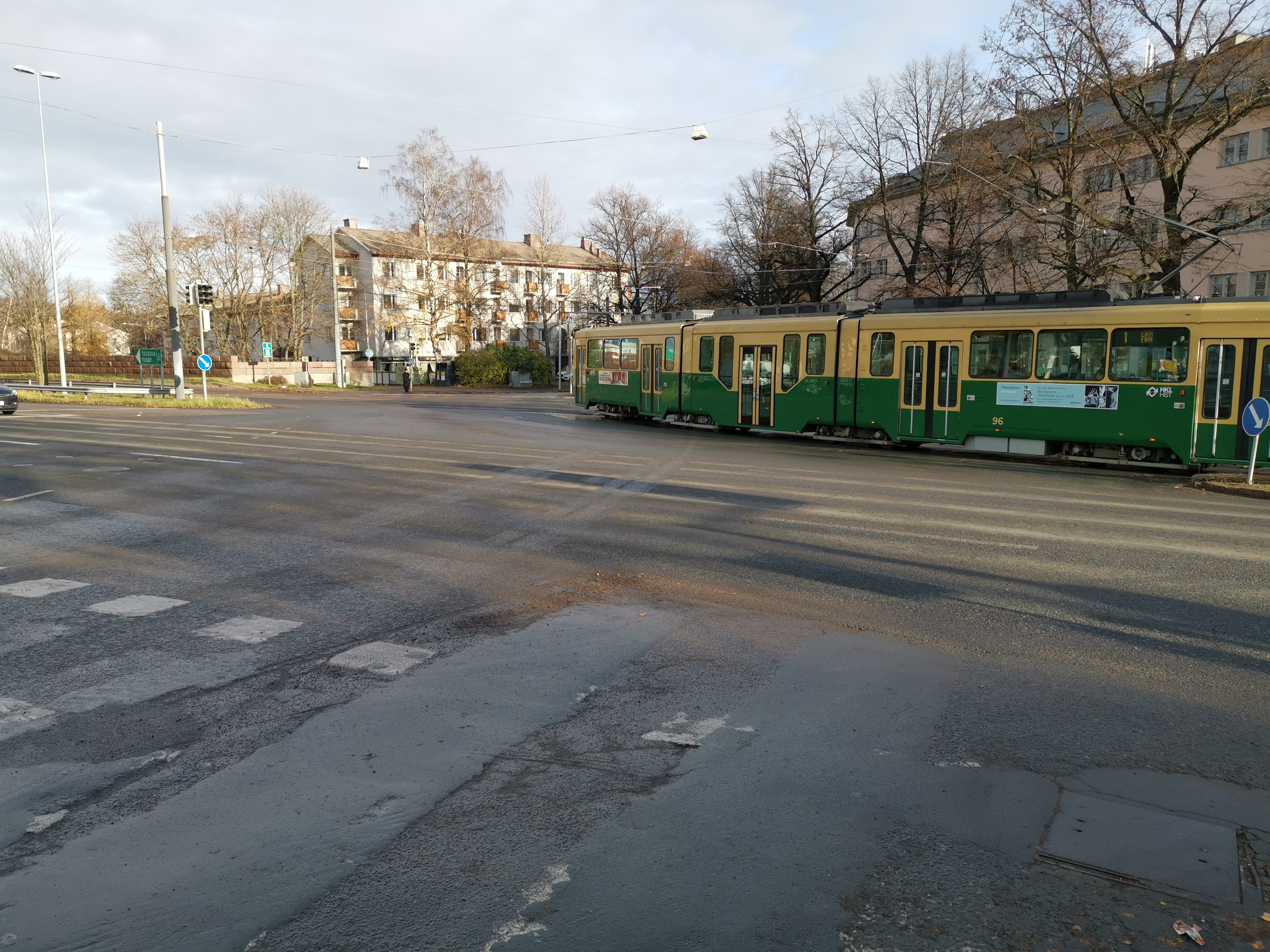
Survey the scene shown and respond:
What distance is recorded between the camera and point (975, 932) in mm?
3012

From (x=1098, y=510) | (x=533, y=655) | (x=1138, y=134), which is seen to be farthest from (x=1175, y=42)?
(x=533, y=655)

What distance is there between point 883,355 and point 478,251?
1827 inches

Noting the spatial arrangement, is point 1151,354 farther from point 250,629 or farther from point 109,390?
point 109,390

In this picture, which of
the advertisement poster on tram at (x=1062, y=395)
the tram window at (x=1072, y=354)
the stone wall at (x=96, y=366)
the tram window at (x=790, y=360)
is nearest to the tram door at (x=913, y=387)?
the advertisement poster on tram at (x=1062, y=395)

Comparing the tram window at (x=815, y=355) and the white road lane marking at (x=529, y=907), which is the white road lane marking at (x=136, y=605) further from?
the tram window at (x=815, y=355)

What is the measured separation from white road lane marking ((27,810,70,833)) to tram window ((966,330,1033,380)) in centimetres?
1840

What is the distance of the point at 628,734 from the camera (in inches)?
183

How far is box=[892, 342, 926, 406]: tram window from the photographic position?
1994 centimetres

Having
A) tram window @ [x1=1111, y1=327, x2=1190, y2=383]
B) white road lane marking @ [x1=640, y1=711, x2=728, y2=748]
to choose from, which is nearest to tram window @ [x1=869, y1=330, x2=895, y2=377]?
tram window @ [x1=1111, y1=327, x2=1190, y2=383]

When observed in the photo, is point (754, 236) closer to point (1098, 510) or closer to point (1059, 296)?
point (1059, 296)

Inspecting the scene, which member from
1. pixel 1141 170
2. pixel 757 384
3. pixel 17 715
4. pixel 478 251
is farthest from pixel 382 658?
pixel 478 251

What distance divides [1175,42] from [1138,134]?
2680 millimetres

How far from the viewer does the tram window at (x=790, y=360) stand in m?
22.4

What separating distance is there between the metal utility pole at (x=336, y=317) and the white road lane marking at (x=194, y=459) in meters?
35.9
